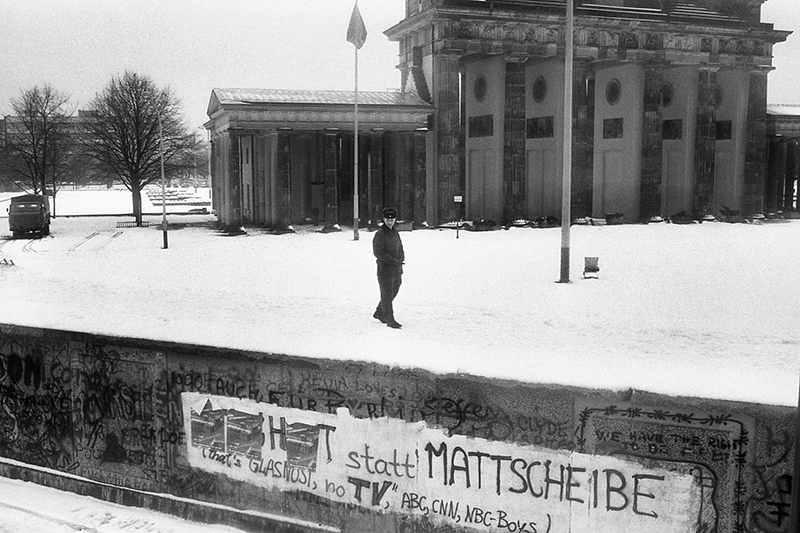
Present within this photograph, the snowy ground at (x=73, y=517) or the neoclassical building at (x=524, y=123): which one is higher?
the neoclassical building at (x=524, y=123)

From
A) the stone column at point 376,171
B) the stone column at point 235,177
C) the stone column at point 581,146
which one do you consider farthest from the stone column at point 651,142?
the stone column at point 235,177

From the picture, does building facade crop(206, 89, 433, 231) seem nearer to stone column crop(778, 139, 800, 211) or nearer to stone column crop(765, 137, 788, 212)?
stone column crop(765, 137, 788, 212)

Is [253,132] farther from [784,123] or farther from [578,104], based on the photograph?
[784,123]

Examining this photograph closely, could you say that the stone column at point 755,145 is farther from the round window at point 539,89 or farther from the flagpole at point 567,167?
the flagpole at point 567,167

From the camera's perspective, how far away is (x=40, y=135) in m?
61.0

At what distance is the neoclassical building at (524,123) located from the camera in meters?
48.7

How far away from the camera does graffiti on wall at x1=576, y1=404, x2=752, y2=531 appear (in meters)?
6.10

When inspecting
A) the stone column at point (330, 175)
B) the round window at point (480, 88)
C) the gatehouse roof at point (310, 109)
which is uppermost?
the round window at point (480, 88)

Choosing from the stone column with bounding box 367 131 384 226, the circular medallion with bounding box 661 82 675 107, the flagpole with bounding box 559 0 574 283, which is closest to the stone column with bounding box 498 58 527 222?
the stone column with bounding box 367 131 384 226

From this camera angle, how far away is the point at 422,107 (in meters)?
49.6

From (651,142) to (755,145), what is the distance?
9.67 meters

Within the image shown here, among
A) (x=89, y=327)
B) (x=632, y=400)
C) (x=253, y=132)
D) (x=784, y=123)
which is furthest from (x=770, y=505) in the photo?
(x=784, y=123)

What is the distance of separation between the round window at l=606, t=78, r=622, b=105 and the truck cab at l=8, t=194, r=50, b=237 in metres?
37.0

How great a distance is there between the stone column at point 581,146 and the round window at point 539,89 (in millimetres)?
2058
